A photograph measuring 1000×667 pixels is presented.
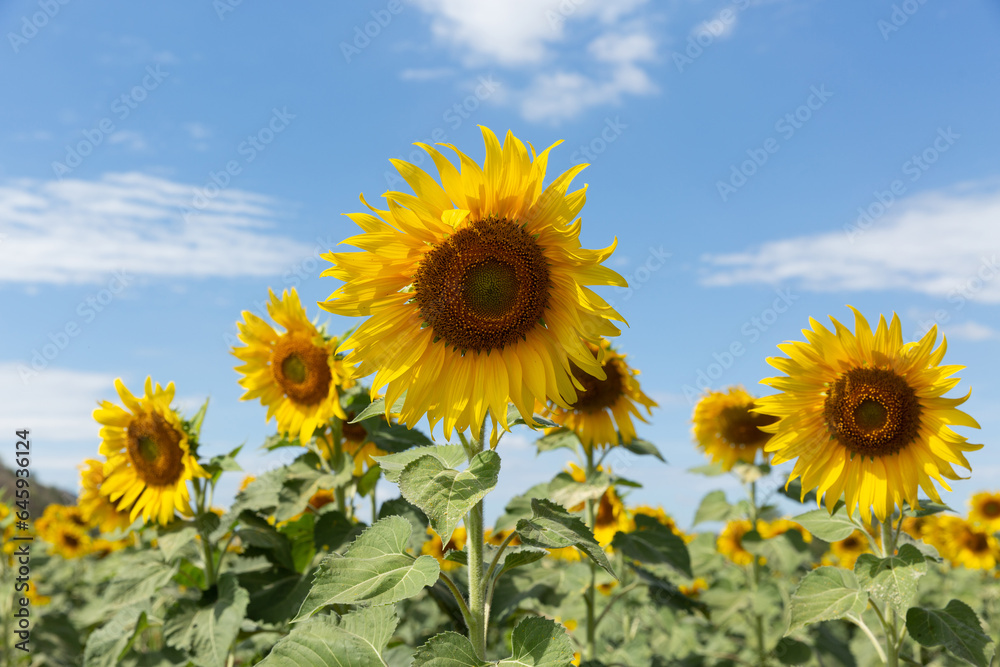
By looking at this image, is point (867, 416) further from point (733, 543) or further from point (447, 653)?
point (733, 543)

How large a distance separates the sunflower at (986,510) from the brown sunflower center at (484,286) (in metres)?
9.76

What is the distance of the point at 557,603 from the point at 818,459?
79.7 inches

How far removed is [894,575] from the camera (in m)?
3.30

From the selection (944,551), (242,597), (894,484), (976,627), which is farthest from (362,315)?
(944,551)

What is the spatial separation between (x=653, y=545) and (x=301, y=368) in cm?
253

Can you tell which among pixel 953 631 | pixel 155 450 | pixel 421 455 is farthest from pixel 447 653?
pixel 155 450

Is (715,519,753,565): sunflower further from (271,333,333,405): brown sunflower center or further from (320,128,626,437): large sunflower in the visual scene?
(320,128,626,437): large sunflower

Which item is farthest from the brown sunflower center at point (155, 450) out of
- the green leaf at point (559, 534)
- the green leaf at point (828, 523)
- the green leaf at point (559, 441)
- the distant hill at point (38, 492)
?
the distant hill at point (38, 492)

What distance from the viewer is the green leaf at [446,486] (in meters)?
2.29

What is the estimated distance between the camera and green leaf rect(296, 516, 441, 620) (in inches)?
93.7

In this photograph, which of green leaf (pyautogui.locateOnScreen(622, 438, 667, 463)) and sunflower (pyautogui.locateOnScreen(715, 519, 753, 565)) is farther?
sunflower (pyautogui.locateOnScreen(715, 519, 753, 565))

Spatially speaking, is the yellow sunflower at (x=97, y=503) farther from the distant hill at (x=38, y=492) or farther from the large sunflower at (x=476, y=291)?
the distant hill at (x=38, y=492)

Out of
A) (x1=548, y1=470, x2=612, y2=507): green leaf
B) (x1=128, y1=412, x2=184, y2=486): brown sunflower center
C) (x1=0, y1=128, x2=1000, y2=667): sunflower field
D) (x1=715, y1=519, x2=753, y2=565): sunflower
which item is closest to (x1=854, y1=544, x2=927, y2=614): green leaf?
(x1=0, y1=128, x2=1000, y2=667): sunflower field

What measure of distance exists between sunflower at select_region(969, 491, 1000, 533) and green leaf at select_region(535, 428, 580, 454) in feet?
25.8
